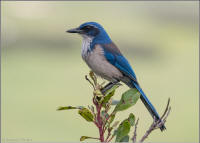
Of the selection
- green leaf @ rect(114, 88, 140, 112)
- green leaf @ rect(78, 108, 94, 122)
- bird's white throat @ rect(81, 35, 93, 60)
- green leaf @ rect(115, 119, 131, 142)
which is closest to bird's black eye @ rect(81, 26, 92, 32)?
bird's white throat @ rect(81, 35, 93, 60)

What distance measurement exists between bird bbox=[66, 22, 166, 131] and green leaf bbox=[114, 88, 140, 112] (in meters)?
1.65

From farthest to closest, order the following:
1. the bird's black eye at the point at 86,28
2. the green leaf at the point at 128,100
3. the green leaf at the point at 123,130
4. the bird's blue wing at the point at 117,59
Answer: the bird's black eye at the point at 86,28
the bird's blue wing at the point at 117,59
the green leaf at the point at 128,100
the green leaf at the point at 123,130

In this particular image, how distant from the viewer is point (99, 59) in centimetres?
471

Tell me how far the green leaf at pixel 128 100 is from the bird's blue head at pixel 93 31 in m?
1.96

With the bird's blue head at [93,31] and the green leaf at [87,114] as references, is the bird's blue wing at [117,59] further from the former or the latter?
the green leaf at [87,114]

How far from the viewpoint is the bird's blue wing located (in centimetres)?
455

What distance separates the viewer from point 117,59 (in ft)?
15.7

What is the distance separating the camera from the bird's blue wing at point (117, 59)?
179 inches

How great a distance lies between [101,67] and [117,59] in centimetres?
28

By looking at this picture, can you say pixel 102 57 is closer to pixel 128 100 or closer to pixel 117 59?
pixel 117 59

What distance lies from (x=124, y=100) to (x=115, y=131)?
0.23 metres

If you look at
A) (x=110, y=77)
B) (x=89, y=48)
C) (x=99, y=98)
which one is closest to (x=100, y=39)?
(x=89, y=48)

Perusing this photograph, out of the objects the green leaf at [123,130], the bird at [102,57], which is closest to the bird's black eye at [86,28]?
the bird at [102,57]

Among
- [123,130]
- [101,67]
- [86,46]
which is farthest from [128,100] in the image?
[86,46]
